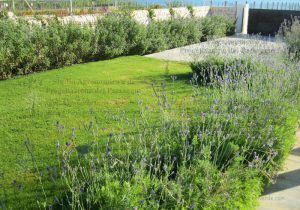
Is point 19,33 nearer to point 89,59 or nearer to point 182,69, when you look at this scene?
point 89,59

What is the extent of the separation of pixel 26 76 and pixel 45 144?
4565 millimetres

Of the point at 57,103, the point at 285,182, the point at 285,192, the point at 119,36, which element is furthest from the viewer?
the point at 119,36

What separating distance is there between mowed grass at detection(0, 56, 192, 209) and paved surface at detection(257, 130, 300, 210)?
71.3 inches

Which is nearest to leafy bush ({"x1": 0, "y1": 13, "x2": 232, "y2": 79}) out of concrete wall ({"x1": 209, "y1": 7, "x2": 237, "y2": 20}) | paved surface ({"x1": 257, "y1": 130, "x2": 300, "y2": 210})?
paved surface ({"x1": 257, "y1": 130, "x2": 300, "y2": 210})

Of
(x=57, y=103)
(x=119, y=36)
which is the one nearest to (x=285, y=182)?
(x=57, y=103)

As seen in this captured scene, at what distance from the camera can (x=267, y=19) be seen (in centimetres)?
2025

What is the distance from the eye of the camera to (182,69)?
379 inches

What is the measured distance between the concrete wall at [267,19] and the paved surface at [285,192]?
1714 cm

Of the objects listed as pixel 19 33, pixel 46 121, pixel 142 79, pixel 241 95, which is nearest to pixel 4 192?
pixel 46 121

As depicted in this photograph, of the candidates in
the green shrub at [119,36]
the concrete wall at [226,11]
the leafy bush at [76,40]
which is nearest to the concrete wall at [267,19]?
the concrete wall at [226,11]

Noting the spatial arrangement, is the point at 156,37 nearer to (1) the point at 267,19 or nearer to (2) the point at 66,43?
(2) the point at 66,43

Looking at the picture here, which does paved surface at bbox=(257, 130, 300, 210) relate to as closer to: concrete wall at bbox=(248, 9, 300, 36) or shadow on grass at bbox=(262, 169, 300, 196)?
shadow on grass at bbox=(262, 169, 300, 196)

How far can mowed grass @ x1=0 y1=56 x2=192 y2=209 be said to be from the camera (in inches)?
159

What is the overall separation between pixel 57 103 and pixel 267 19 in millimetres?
17021
